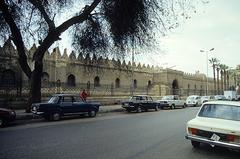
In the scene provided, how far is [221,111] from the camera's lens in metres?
8.88

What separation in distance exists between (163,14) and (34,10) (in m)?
8.67

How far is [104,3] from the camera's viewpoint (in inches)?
840

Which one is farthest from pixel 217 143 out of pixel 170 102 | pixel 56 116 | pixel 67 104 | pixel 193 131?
pixel 170 102

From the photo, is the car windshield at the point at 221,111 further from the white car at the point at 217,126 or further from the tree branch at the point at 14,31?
the tree branch at the point at 14,31

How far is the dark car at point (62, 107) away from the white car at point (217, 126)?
10938 millimetres

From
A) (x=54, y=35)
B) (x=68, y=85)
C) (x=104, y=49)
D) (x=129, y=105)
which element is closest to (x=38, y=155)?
(x=54, y=35)

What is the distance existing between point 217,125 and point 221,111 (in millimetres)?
972

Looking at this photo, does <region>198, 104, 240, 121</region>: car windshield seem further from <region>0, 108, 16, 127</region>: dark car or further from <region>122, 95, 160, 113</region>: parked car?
<region>122, 95, 160, 113</region>: parked car

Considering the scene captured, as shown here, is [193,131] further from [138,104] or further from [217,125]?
[138,104]

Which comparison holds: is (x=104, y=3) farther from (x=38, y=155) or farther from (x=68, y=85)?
(x=38, y=155)

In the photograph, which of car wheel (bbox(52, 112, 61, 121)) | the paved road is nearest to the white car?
the paved road

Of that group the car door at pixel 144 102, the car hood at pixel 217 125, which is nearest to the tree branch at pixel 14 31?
the car door at pixel 144 102

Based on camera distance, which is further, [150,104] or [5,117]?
[150,104]

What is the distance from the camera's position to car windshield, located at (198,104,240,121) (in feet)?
28.2
